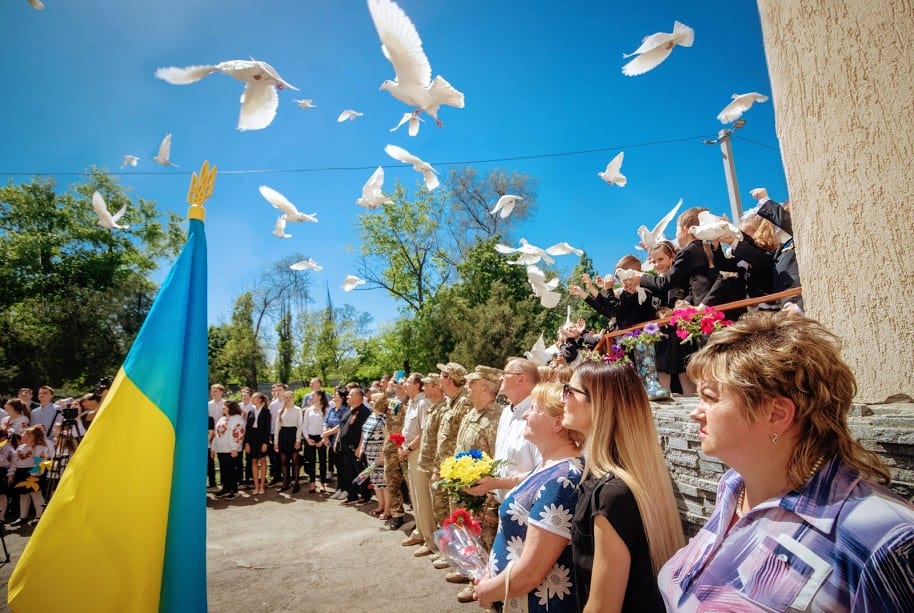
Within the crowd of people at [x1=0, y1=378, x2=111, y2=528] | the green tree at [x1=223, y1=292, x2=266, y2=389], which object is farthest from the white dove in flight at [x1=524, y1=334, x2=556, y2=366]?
the green tree at [x1=223, y1=292, x2=266, y2=389]

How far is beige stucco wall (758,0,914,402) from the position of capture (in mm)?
2061

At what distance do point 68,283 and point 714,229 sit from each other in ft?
123

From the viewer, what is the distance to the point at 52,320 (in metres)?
26.4

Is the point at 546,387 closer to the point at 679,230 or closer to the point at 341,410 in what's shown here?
the point at 679,230

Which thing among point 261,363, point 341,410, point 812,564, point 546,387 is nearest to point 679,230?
point 546,387

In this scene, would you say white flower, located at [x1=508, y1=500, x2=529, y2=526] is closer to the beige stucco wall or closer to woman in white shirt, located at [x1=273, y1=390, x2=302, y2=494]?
the beige stucco wall

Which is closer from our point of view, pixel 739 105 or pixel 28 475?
pixel 739 105

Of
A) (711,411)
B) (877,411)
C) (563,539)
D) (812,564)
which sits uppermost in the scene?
(711,411)

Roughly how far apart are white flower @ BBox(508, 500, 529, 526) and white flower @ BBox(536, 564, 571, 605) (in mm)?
229

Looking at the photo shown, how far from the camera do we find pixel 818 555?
95cm

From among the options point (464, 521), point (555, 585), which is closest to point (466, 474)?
point (464, 521)

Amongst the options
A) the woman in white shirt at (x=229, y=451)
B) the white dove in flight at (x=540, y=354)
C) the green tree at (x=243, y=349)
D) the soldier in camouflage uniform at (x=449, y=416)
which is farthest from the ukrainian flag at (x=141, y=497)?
the green tree at (x=243, y=349)

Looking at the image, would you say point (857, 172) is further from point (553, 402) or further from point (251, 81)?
point (251, 81)

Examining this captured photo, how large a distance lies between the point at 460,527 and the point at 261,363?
45505mm
